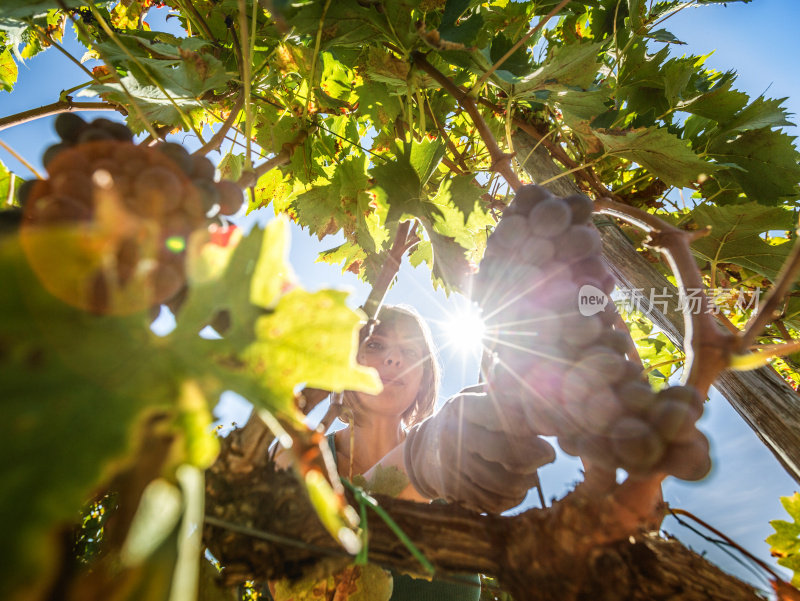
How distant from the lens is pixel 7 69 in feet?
4.80

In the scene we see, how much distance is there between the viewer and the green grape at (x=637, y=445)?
331 mm

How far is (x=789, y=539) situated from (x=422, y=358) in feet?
2.62

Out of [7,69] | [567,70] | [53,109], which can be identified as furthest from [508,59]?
[7,69]

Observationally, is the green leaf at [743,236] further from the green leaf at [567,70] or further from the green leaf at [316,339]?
the green leaf at [316,339]

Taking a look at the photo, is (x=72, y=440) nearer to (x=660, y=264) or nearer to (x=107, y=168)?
(x=107, y=168)

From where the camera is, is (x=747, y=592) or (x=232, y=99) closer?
(x=747, y=592)

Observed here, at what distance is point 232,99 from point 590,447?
44.8 inches

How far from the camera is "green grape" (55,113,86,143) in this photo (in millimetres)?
432

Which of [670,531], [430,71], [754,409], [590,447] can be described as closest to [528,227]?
[590,447]

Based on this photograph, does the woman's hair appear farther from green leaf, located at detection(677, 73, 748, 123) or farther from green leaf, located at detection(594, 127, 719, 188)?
green leaf, located at detection(677, 73, 748, 123)

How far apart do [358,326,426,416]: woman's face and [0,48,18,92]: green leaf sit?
1512mm

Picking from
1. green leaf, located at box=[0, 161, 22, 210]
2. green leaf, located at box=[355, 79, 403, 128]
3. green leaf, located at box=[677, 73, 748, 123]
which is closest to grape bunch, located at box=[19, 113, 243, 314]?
green leaf, located at box=[0, 161, 22, 210]

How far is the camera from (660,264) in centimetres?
141

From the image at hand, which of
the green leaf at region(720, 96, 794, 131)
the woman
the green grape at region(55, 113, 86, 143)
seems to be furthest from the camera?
the green leaf at region(720, 96, 794, 131)
